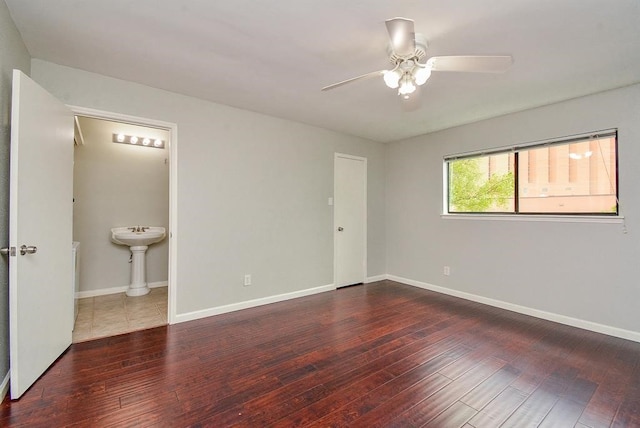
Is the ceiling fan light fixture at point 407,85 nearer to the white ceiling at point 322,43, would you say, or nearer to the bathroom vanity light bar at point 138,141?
the white ceiling at point 322,43

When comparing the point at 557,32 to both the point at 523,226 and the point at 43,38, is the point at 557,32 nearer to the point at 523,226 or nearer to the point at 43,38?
the point at 523,226

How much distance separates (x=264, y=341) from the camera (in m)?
2.66

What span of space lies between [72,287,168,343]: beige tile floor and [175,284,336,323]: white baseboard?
25 centimetres

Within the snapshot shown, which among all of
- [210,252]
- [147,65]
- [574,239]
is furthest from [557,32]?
[210,252]

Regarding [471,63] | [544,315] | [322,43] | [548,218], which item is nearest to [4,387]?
[322,43]

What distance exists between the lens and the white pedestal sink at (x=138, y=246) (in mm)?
3836

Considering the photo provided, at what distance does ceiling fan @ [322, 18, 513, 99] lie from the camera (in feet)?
5.49

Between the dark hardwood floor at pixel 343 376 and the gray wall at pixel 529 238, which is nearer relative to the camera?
the dark hardwood floor at pixel 343 376

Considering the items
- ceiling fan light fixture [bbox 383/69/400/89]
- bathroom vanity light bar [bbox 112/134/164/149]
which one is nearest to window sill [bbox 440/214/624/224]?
ceiling fan light fixture [bbox 383/69/400/89]

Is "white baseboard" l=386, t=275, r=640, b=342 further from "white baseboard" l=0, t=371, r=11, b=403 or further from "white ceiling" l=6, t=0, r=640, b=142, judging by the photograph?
"white baseboard" l=0, t=371, r=11, b=403

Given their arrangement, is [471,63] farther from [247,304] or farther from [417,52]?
[247,304]

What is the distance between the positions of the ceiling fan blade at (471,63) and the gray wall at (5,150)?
266cm

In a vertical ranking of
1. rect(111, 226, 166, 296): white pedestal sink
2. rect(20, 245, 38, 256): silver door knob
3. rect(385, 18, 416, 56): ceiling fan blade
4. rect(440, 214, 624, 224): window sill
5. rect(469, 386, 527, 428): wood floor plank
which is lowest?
rect(469, 386, 527, 428): wood floor plank

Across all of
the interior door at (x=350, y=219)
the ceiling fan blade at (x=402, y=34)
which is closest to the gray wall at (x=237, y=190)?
the interior door at (x=350, y=219)
